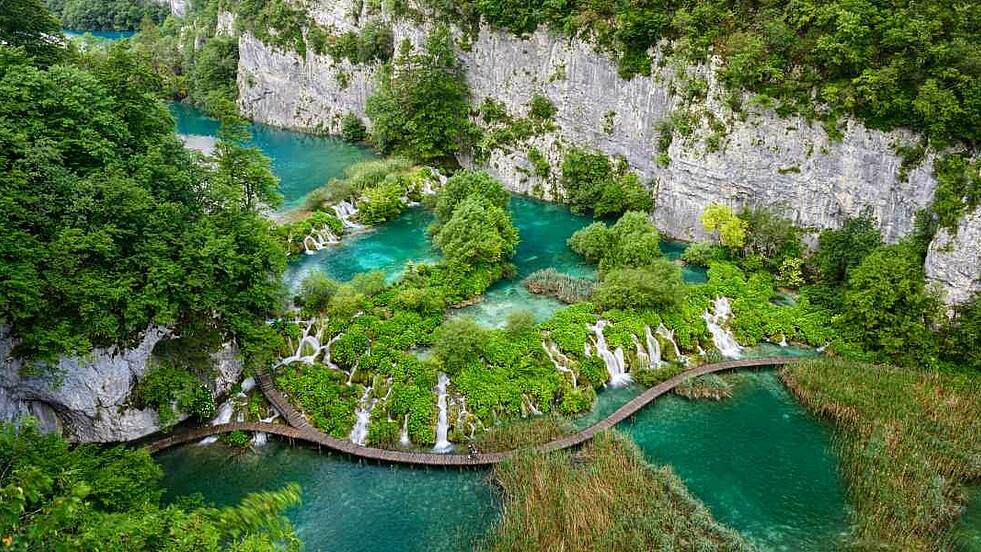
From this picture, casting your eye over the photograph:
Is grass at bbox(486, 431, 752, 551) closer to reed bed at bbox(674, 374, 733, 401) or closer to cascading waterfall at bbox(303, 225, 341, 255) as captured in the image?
reed bed at bbox(674, 374, 733, 401)

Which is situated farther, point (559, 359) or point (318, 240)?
point (318, 240)

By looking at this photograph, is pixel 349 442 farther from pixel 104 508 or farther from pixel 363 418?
pixel 104 508

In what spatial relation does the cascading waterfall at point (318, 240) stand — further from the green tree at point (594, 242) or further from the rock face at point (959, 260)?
the rock face at point (959, 260)

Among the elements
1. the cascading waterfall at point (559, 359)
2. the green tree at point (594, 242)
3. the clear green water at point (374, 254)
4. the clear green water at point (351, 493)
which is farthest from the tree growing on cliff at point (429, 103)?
the clear green water at point (351, 493)

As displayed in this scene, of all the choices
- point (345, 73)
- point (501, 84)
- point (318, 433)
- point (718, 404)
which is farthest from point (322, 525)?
point (345, 73)

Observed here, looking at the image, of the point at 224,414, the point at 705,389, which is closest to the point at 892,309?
the point at 705,389

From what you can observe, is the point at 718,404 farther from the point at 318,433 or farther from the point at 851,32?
the point at 851,32
